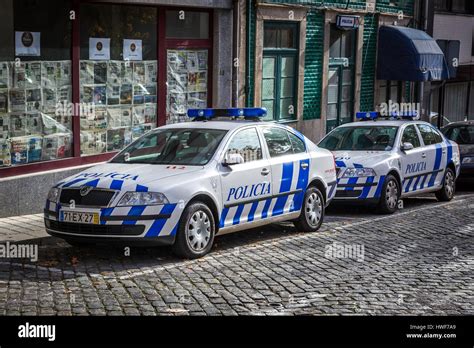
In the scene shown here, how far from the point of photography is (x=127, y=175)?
1084 cm

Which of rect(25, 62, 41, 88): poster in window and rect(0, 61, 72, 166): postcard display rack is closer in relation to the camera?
rect(0, 61, 72, 166): postcard display rack

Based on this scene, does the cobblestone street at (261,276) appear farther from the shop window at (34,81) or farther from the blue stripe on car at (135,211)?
the shop window at (34,81)

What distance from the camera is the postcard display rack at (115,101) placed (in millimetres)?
15938

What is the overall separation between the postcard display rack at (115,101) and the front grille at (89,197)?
5287 mm

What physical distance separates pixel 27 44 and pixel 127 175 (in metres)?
4.62

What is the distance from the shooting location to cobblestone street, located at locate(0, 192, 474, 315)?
28.5ft

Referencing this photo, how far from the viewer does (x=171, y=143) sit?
1188 cm

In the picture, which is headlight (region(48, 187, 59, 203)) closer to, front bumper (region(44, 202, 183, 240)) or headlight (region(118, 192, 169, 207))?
front bumper (region(44, 202, 183, 240))

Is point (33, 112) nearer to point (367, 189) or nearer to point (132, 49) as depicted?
point (132, 49)

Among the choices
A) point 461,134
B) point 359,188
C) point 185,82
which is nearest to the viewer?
point 359,188

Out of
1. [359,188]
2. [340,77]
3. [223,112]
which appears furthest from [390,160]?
[340,77]

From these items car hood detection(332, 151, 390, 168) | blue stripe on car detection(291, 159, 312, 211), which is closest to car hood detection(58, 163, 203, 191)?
blue stripe on car detection(291, 159, 312, 211)

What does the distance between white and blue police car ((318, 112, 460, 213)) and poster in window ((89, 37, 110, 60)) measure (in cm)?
410
